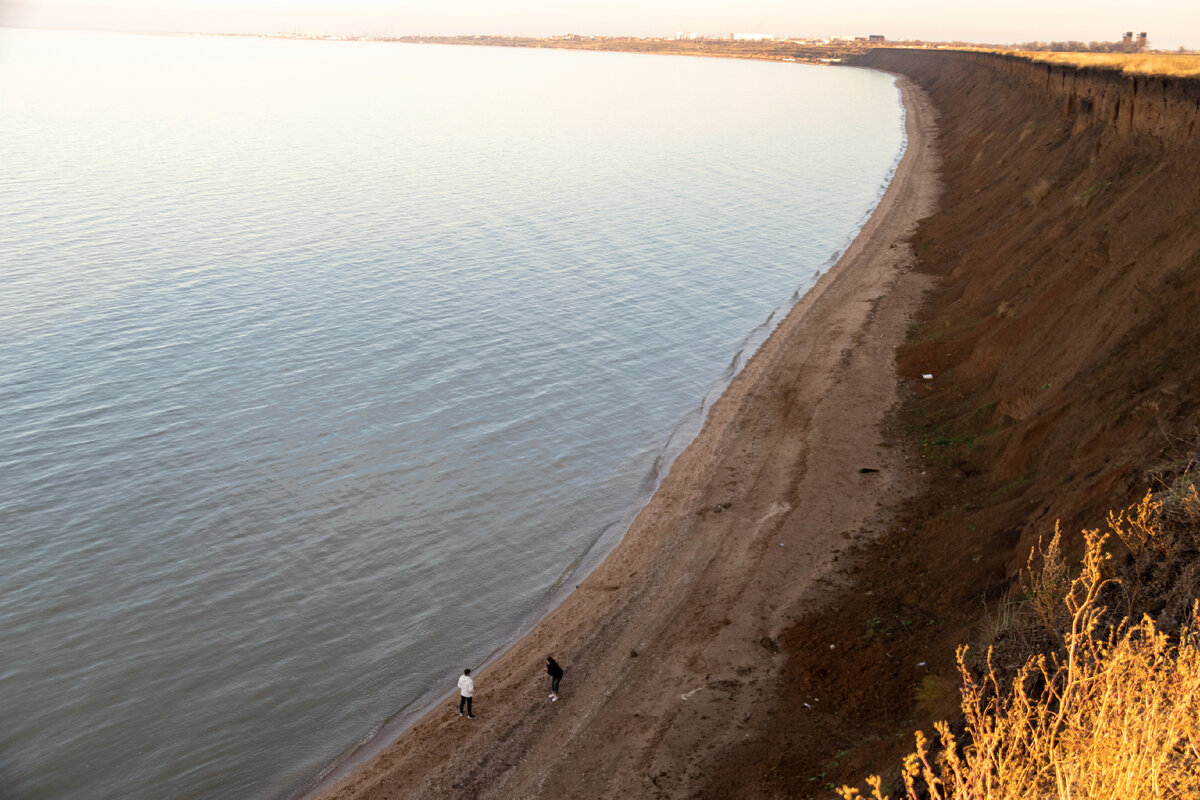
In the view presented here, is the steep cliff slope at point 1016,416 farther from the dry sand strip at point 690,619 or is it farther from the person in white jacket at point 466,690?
the person in white jacket at point 466,690

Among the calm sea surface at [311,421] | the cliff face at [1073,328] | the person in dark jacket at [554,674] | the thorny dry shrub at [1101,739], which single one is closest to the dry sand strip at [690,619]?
the person in dark jacket at [554,674]

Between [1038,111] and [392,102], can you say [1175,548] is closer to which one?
[1038,111]

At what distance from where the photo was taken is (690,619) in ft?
70.4

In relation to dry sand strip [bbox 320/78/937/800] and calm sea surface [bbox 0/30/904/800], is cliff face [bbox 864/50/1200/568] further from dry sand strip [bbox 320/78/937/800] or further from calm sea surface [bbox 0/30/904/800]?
calm sea surface [bbox 0/30/904/800]

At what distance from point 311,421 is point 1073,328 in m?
25.9

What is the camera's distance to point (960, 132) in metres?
92.5

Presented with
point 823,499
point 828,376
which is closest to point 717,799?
point 823,499

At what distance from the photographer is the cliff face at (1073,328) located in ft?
66.5

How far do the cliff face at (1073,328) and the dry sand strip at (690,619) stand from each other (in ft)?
8.97

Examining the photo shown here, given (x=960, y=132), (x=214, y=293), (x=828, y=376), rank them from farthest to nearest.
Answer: (x=960, y=132) → (x=214, y=293) → (x=828, y=376)

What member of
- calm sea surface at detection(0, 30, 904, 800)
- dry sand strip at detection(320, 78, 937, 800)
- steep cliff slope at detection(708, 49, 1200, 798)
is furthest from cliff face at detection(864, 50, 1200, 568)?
calm sea surface at detection(0, 30, 904, 800)

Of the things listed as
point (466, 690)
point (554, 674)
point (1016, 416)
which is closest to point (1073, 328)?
point (1016, 416)

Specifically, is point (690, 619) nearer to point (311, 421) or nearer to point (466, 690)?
point (466, 690)

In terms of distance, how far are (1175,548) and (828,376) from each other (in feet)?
73.5
